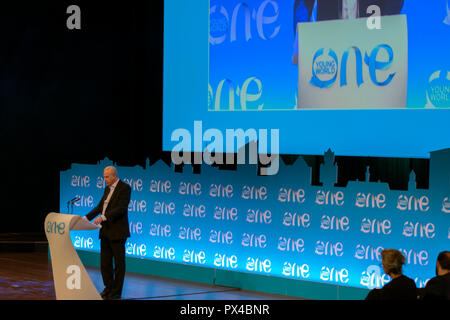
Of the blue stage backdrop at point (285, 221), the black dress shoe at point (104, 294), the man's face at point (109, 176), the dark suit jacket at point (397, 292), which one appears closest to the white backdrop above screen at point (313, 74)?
the blue stage backdrop at point (285, 221)

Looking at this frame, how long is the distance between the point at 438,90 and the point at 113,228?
370 centimetres

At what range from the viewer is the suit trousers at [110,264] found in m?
8.45

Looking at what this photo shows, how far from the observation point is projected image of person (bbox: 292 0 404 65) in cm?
936

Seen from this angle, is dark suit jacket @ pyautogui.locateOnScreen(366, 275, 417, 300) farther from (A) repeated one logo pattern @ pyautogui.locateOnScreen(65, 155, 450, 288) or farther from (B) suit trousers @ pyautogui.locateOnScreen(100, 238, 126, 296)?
(B) suit trousers @ pyautogui.locateOnScreen(100, 238, 126, 296)

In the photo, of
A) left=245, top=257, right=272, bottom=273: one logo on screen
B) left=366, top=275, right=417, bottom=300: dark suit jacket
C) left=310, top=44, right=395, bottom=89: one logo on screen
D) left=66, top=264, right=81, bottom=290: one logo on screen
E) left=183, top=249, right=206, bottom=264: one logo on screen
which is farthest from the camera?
left=183, top=249, right=206, bottom=264: one logo on screen

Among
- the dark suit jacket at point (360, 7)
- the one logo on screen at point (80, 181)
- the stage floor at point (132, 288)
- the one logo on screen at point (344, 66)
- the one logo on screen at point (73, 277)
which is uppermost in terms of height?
the dark suit jacket at point (360, 7)

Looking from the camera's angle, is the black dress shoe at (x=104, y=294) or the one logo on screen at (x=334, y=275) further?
the black dress shoe at (x=104, y=294)

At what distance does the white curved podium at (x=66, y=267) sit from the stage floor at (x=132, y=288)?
1139 mm

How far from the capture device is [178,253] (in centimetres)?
987

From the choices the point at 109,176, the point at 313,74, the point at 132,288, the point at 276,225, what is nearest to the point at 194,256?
the point at 132,288

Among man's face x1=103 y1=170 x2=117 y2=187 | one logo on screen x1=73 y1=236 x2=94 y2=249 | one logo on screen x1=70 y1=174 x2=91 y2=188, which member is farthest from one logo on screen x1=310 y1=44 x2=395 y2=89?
one logo on screen x1=73 y1=236 x2=94 y2=249

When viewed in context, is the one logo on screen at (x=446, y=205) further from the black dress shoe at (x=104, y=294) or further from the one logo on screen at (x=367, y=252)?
the black dress shoe at (x=104, y=294)

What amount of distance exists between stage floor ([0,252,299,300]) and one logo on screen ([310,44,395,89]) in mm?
2710
